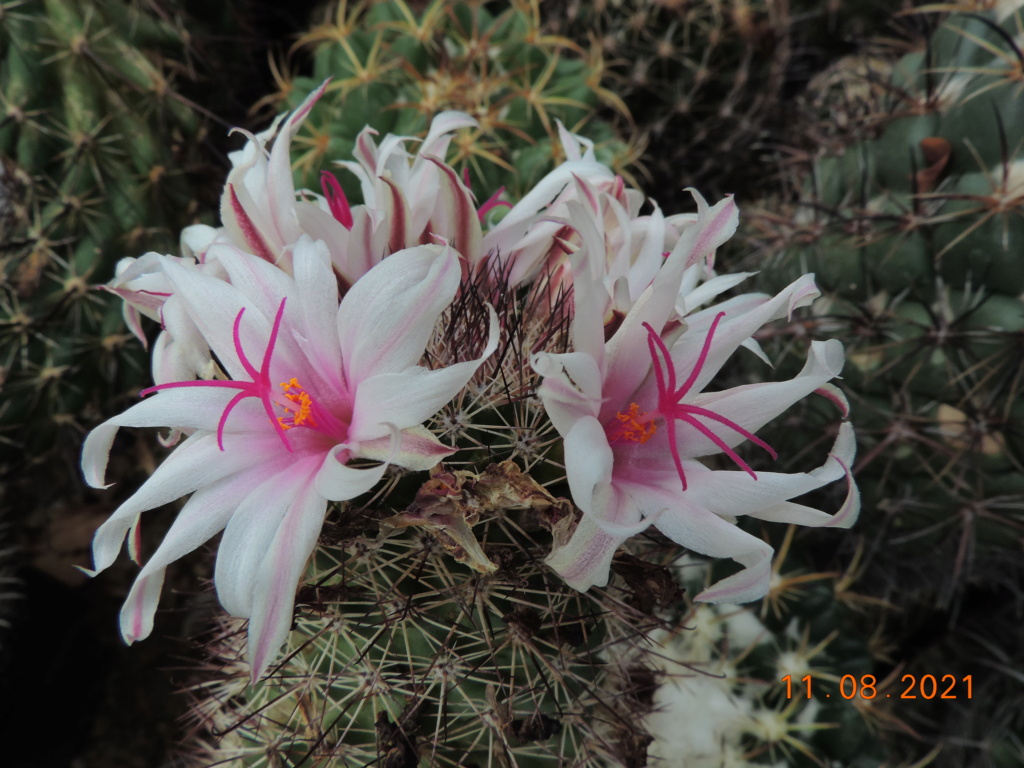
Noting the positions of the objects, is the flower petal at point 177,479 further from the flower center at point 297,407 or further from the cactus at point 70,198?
the cactus at point 70,198

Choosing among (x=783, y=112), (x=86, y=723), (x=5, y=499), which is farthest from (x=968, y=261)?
(x=86, y=723)

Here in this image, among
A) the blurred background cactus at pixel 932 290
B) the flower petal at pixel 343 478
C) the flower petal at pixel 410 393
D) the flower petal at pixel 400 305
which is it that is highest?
the flower petal at pixel 400 305

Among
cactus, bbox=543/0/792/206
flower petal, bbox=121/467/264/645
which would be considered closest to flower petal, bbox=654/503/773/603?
flower petal, bbox=121/467/264/645

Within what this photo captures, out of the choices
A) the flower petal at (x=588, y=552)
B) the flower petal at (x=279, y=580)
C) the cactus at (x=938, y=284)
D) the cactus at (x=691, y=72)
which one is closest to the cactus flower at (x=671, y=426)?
the flower petal at (x=588, y=552)

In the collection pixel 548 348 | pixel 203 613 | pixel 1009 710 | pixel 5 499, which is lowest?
pixel 1009 710

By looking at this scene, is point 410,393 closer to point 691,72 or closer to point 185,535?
point 185,535

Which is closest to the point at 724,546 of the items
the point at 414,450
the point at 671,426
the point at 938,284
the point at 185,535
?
the point at 671,426

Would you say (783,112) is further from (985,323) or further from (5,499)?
(5,499)

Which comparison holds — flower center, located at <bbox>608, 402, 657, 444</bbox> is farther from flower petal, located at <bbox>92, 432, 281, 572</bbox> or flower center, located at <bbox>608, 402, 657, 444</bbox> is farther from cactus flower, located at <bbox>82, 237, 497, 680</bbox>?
flower petal, located at <bbox>92, 432, 281, 572</bbox>
